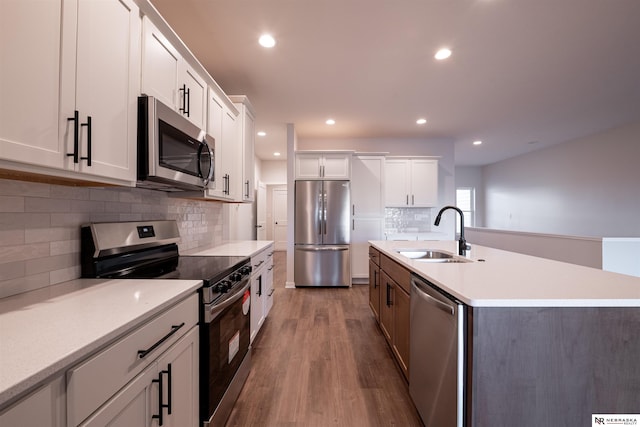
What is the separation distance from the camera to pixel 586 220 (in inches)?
214

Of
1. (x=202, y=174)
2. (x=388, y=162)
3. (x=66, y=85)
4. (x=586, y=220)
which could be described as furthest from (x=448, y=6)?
(x=586, y=220)

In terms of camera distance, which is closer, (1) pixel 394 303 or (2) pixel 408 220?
(1) pixel 394 303

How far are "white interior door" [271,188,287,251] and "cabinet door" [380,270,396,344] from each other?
5912 millimetres

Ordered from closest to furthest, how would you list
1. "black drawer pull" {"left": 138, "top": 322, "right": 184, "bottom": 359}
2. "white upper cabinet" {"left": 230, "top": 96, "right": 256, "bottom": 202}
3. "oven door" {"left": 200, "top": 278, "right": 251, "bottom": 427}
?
"black drawer pull" {"left": 138, "top": 322, "right": 184, "bottom": 359}
"oven door" {"left": 200, "top": 278, "right": 251, "bottom": 427}
"white upper cabinet" {"left": 230, "top": 96, "right": 256, "bottom": 202}

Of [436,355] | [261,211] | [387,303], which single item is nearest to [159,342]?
[436,355]

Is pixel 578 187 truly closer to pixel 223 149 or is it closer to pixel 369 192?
pixel 369 192

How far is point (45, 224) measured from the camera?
115 centimetres

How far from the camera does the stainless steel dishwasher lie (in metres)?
1.08

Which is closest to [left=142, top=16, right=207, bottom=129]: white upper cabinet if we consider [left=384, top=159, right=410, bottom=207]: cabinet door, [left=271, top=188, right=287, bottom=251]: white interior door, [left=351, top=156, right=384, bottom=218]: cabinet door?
[left=351, top=156, right=384, bottom=218]: cabinet door

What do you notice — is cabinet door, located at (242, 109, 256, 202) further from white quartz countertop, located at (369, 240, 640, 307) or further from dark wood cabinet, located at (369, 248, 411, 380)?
white quartz countertop, located at (369, 240, 640, 307)

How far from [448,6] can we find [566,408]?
8.08 feet

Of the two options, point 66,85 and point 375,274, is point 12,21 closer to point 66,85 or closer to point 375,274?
point 66,85

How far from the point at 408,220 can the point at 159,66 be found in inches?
191

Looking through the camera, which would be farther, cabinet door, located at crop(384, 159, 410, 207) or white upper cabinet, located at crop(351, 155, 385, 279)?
cabinet door, located at crop(384, 159, 410, 207)
